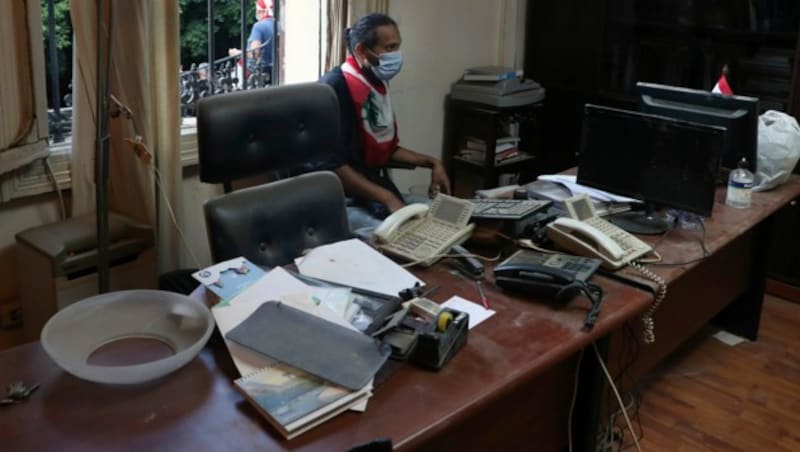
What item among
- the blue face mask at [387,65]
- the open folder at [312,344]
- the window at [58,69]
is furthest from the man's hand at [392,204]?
the open folder at [312,344]

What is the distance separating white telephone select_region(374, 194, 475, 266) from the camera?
1.99m

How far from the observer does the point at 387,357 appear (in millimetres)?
1438

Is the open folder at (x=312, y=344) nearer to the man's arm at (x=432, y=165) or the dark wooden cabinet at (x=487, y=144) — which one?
the man's arm at (x=432, y=165)

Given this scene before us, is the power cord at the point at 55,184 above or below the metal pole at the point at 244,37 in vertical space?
below

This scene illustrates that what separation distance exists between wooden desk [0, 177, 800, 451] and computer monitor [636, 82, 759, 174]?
81 centimetres

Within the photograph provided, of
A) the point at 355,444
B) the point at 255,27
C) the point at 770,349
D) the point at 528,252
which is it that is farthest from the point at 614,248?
the point at 255,27

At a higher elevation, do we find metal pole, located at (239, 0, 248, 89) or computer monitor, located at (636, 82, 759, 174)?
metal pole, located at (239, 0, 248, 89)

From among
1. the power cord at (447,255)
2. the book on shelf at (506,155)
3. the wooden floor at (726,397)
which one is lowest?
the wooden floor at (726,397)

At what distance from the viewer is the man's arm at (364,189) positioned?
2.91 m

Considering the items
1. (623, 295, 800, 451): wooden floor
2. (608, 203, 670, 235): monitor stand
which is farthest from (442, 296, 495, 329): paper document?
(623, 295, 800, 451): wooden floor

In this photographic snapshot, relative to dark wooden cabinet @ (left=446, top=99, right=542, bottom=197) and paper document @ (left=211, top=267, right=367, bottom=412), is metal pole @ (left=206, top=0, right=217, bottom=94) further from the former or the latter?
paper document @ (left=211, top=267, right=367, bottom=412)

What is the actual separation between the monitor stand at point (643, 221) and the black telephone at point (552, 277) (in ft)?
1.51

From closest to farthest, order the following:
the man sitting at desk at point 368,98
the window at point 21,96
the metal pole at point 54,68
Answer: the window at point 21,96
the metal pole at point 54,68
the man sitting at desk at point 368,98

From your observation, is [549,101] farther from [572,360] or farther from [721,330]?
[572,360]
